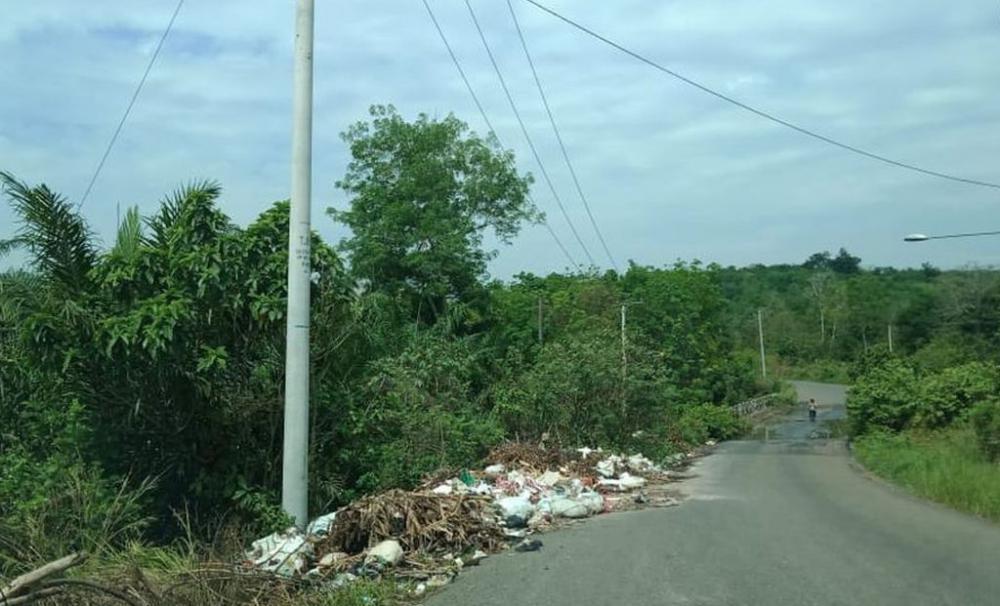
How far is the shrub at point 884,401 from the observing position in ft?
124

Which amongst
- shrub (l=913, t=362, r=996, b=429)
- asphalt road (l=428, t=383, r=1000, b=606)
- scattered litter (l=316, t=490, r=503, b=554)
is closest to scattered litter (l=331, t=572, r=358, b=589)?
scattered litter (l=316, t=490, r=503, b=554)

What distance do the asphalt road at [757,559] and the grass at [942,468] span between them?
52 centimetres

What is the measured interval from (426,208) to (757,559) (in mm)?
28880

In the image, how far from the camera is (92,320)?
12.1 m

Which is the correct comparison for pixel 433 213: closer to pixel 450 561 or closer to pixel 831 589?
pixel 450 561

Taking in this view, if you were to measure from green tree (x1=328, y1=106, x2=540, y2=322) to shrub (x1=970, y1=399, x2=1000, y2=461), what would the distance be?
19699mm

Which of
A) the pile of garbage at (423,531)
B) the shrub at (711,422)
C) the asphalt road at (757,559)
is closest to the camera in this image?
the asphalt road at (757,559)

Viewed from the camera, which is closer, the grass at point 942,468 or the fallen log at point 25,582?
the fallen log at point 25,582

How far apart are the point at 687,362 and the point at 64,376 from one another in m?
54.5

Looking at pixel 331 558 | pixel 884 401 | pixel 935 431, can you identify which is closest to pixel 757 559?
pixel 331 558

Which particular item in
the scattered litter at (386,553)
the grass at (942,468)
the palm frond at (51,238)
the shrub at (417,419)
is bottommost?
the grass at (942,468)

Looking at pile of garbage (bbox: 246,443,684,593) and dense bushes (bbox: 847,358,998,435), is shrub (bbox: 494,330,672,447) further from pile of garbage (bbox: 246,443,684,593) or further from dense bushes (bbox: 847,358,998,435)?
dense bushes (bbox: 847,358,998,435)

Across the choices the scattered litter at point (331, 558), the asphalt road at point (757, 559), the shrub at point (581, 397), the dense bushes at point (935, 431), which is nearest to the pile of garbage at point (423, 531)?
the scattered litter at point (331, 558)

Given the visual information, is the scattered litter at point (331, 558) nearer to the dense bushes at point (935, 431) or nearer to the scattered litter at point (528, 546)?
the scattered litter at point (528, 546)
